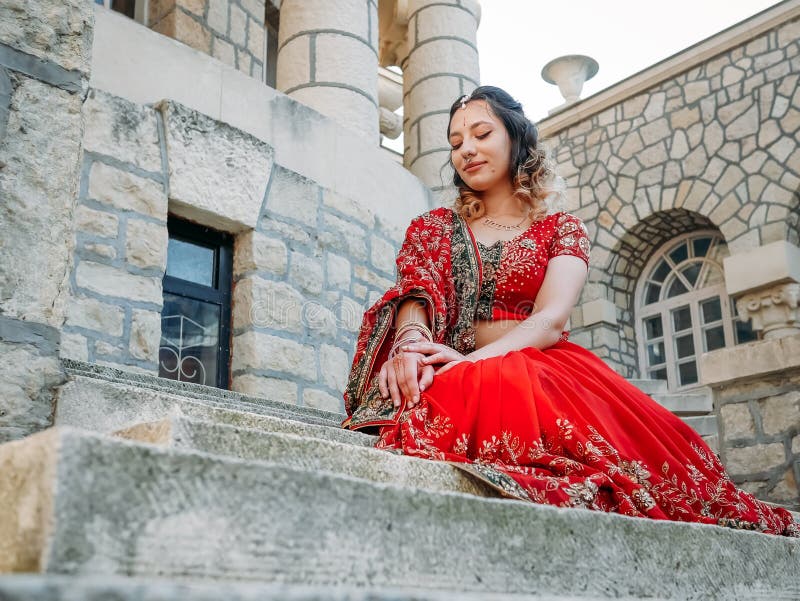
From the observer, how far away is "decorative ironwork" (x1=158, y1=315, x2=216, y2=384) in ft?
11.3

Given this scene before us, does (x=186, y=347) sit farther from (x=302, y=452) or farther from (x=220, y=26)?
(x=220, y=26)

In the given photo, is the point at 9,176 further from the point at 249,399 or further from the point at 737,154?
the point at 737,154

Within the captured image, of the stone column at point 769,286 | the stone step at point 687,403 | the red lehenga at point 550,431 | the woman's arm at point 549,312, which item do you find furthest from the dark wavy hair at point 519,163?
the stone column at point 769,286

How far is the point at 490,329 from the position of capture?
2.44m

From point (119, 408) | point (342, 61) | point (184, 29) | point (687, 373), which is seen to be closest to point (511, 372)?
point (119, 408)

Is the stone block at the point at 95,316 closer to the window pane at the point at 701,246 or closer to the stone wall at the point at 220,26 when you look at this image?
the stone wall at the point at 220,26

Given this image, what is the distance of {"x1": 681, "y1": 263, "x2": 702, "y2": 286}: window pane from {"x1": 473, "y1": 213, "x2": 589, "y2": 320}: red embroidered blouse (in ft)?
22.3

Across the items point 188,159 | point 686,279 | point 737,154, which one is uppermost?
point 737,154

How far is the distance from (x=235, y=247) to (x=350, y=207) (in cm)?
73

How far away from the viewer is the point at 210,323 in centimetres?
357

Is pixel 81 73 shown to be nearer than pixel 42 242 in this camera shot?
No

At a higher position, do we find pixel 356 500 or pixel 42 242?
pixel 42 242

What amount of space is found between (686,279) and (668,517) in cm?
754

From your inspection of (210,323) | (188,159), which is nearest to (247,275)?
(210,323)
